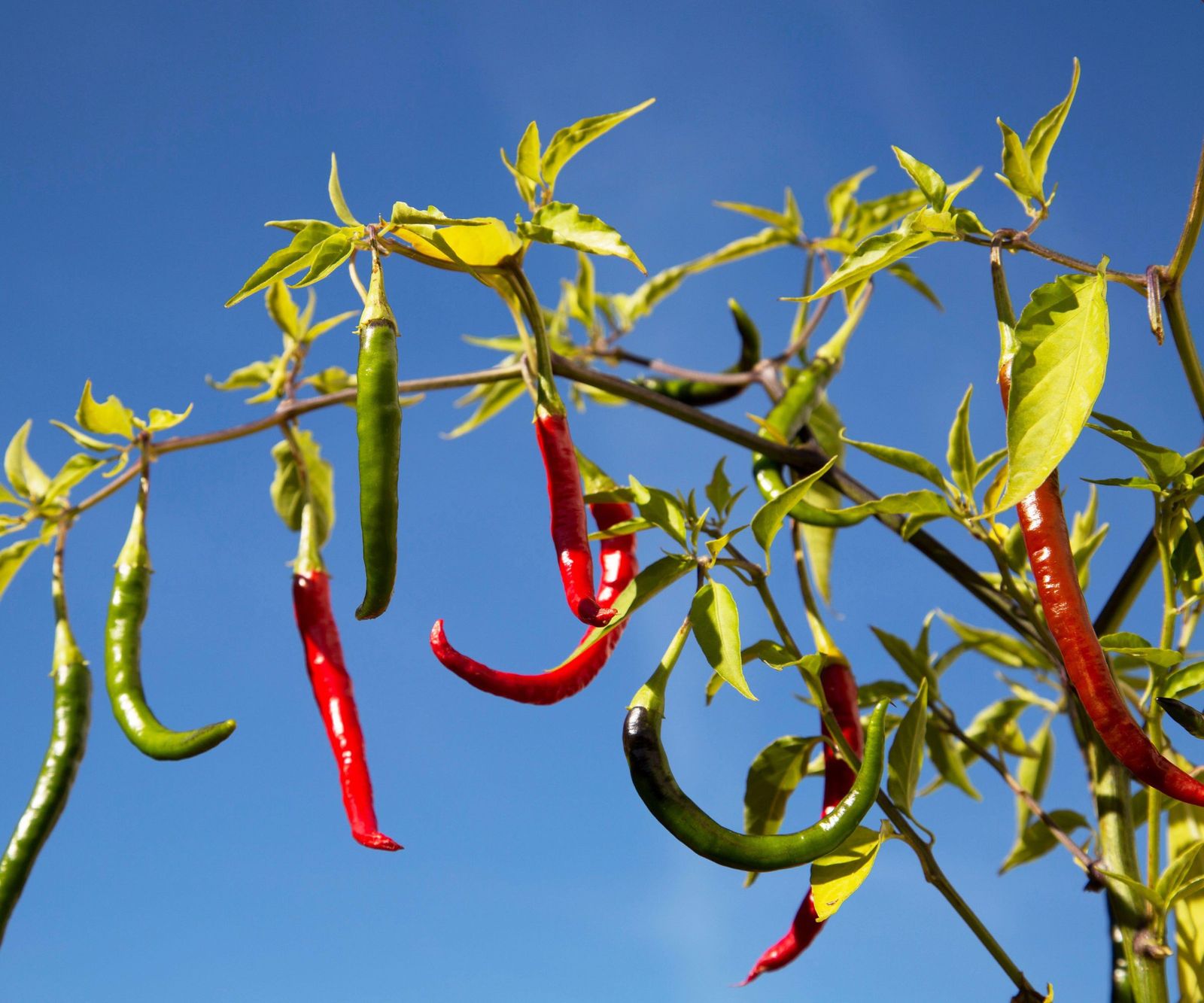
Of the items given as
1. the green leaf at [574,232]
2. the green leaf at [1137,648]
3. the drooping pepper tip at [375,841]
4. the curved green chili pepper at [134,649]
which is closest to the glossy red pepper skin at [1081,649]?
the green leaf at [1137,648]

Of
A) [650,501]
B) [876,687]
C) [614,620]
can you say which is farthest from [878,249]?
[876,687]

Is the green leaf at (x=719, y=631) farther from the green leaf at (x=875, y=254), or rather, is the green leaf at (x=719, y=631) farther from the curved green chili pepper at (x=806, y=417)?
the green leaf at (x=875, y=254)

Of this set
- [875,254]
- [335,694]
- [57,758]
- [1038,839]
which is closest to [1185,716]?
[875,254]

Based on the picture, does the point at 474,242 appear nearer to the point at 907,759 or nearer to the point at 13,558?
the point at 907,759

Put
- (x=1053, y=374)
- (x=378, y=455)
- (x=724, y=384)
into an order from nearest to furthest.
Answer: (x=1053, y=374) < (x=378, y=455) < (x=724, y=384)

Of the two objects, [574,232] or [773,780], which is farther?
[773,780]

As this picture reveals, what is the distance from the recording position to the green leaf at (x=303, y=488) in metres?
2.38

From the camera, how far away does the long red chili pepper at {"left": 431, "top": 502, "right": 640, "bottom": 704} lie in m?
1.50

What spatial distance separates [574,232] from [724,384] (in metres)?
1.21

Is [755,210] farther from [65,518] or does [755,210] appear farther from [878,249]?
[65,518]

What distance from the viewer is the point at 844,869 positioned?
1.52 metres

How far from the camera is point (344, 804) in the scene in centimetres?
199

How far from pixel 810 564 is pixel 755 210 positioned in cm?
84

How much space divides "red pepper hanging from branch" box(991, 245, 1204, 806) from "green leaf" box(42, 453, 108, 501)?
166 centimetres
